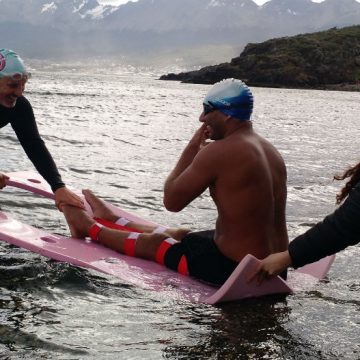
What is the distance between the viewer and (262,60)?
138 m

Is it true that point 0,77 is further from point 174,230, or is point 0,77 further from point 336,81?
point 336,81

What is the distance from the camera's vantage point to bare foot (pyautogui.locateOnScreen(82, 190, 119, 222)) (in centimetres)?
842

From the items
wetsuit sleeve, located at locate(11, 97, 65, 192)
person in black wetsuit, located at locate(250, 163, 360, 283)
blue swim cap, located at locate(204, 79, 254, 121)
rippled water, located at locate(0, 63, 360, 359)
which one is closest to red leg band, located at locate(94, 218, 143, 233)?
wetsuit sleeve, located at locate(11, 97, 65, 192)

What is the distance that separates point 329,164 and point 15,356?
1589cm

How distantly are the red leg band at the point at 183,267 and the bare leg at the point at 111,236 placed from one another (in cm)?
44

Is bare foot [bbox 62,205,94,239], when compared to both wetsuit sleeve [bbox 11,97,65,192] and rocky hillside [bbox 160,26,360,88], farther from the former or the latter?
rocky hillside [bbox 160,26,360,88]

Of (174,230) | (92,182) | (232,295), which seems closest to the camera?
(232,295)

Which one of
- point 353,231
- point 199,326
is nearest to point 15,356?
point 199,326

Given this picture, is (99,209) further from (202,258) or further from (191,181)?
(191,181)

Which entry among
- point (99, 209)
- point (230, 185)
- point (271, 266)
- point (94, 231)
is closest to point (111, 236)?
point (94, 231)

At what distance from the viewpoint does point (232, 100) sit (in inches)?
241

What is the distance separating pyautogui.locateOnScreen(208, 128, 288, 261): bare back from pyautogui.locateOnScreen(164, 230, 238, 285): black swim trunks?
115 mm

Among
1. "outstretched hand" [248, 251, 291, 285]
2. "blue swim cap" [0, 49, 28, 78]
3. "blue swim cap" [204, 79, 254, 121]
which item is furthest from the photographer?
"blue swim cap" [0, 49, 28, 78]

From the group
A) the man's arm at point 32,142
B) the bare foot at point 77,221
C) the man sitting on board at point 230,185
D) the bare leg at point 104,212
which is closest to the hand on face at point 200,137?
the man sitting on board at point 230,185
